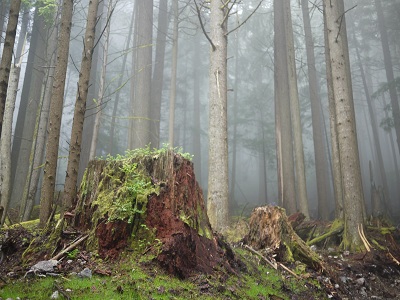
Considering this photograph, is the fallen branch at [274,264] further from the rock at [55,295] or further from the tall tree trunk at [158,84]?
the tall tree trunk at [158,84]

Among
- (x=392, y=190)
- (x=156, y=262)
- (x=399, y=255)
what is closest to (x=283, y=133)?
(x=399, y=255)

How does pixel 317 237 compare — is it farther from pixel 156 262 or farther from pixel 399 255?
pixel 156 262

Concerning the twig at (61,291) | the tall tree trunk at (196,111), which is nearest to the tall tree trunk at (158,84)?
the tall tree trunk at (196,111)

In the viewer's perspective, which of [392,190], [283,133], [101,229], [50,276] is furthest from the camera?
[392,190]

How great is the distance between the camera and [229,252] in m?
5.02

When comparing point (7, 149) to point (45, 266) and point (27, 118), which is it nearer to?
point (45, 266)

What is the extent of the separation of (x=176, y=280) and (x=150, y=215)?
93cm

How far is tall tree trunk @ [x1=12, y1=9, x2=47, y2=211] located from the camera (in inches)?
536

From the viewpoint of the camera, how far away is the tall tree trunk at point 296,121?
12.7 meters

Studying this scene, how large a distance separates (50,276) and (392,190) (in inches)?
1454

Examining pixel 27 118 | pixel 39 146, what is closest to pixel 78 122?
pixel 39 146

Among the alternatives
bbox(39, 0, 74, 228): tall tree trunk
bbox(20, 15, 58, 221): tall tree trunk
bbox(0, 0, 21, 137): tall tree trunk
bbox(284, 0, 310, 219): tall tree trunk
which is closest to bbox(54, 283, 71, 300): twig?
bbox(39, 0, 74, 228): tall tree trunk

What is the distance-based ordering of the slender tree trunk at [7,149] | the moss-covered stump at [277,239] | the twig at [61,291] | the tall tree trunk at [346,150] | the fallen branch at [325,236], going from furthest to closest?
the fallen branch at [325,236]
the slender tree trunk at [7,149]
the tall tree trunk at [346,150]
the moss-covered stump at [277,239]
the twig at [61,291]

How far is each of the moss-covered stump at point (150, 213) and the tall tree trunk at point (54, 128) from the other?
1.62 meters
